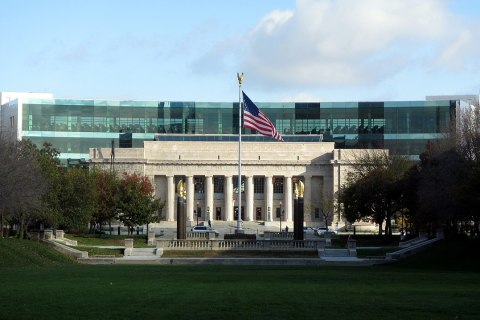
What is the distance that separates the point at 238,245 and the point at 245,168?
2958 inches

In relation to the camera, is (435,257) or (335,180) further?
(335,180)

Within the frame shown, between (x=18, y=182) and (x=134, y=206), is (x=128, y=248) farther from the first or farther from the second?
(x=134, y=206)

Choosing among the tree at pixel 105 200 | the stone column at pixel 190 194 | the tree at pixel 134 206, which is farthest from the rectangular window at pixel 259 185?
the tree at pixel 134 206

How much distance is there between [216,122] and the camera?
5778 inches

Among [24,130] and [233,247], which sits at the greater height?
[24,130]

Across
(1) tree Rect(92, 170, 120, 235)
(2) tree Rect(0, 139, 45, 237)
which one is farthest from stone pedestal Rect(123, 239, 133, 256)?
(1) tree Rect(92, 170, 120, 235)

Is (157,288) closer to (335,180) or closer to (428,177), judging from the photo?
(428,177)

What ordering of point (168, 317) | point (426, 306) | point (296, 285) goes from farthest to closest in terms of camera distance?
point (296, 285) < point (426, 306) < point (168, 317)

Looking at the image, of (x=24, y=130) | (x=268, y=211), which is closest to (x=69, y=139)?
(x=24, y=130)

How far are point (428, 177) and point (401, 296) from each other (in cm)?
4316

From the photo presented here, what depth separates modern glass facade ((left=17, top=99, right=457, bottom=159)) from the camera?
140 metres

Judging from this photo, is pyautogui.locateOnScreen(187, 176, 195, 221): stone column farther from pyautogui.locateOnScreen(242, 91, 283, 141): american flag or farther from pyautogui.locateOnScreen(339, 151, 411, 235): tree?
pyautogui.locateOnScreen(242, 91, 283, 141): american flag

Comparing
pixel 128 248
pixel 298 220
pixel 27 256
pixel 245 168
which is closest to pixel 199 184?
pixel 245 168

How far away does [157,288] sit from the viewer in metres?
27.3
